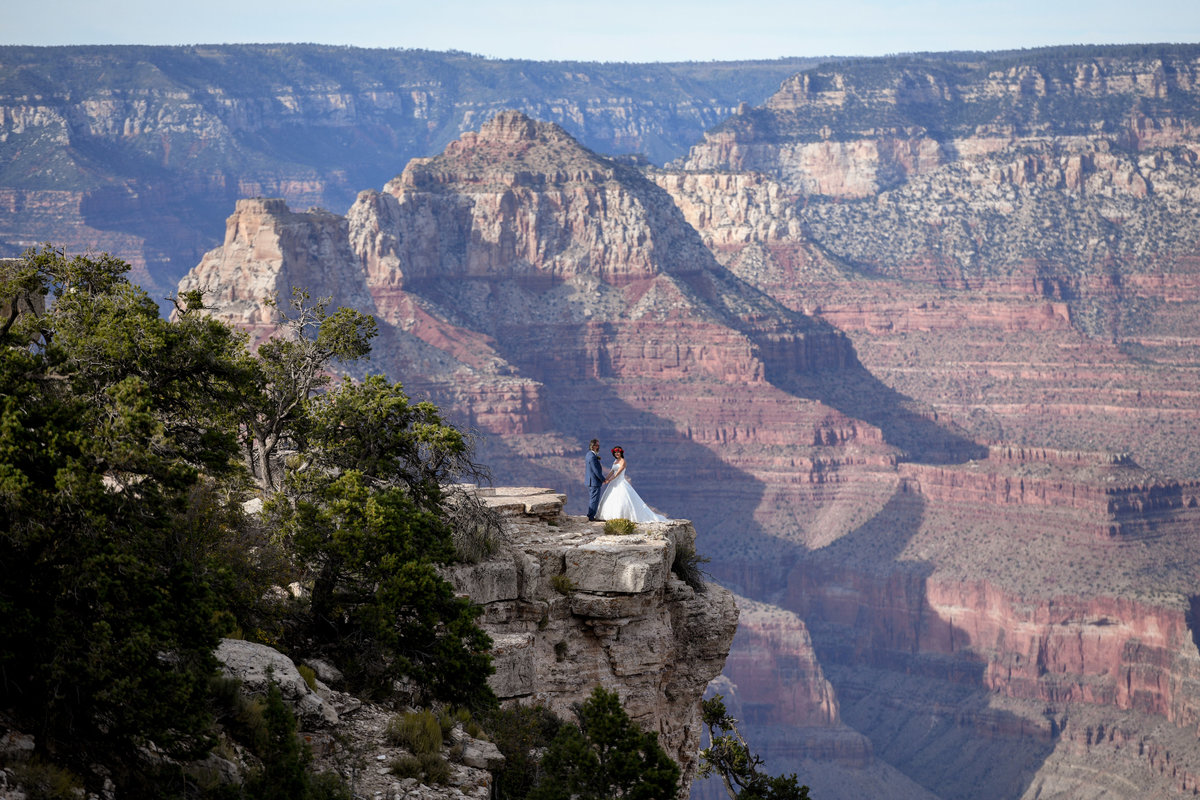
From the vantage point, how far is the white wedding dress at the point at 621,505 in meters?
34.9

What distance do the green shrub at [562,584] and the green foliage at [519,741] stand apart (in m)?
2.51

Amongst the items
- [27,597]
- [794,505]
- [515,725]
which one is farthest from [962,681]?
[27,597]

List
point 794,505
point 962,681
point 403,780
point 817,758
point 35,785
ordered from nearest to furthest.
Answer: point 35,785 < point 403,780 < point 817,758 < point 962,681 < point 794,505

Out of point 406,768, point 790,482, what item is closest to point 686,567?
point 406,768

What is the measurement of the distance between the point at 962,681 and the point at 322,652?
413 feet

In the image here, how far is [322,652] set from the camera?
89.2ft

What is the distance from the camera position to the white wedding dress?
3494 centimetres

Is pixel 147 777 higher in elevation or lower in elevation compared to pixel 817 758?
higher

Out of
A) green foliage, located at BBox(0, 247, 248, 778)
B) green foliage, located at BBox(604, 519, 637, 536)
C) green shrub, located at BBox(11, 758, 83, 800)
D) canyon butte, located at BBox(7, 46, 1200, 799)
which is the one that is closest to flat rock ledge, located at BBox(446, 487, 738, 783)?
green foliage, located at BBox(604, 519, 637, 536)

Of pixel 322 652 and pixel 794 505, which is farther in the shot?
pixel 794 505

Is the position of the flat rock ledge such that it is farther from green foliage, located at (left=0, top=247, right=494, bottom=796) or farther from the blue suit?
green foliage, located at (left=0, top=247, right=494, bottom=796)

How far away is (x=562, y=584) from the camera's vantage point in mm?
31000

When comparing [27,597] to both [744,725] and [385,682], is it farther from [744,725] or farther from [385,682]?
[744,725]

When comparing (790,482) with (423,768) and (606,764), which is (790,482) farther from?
(423,768)
